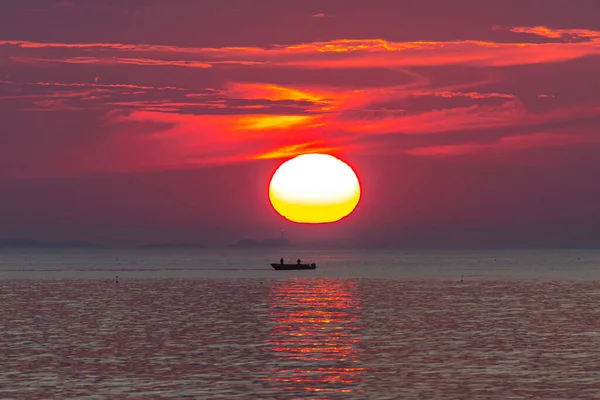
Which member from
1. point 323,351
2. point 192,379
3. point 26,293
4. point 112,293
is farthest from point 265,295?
point 192,379

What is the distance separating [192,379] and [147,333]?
106ft

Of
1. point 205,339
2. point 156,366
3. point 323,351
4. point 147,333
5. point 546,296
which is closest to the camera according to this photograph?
point 156,366

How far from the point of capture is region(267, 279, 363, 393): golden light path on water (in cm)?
5750

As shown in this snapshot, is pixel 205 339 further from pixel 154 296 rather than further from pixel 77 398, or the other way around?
pixel 154 296

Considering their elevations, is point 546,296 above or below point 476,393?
above

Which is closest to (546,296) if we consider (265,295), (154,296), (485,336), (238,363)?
(265,295)

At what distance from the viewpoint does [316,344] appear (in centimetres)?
7844

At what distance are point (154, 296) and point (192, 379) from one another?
10391cm

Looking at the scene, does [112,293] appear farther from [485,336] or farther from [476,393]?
[476,393]

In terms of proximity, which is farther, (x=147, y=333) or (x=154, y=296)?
(x=154, y=296)

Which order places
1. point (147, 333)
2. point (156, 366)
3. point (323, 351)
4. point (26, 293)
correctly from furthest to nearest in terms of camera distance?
point (26, 293)
point (147, 333)
point (323, 351)
point (156, 366)

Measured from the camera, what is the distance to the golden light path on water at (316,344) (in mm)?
57500

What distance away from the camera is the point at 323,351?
7312 cm

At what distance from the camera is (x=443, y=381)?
57375 mm
